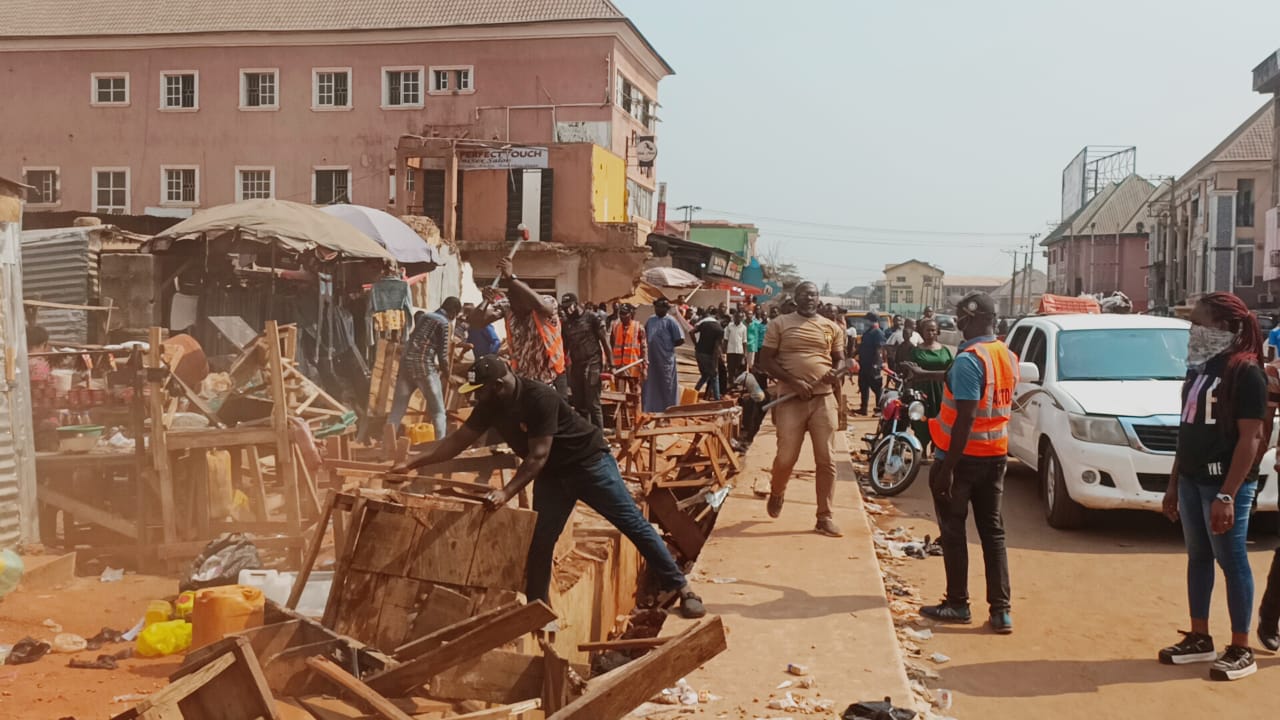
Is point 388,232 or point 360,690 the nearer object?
point 360,690

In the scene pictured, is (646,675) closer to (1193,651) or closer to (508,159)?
(1193,651)

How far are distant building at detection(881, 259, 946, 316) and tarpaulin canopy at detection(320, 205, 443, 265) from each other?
133697 millimetres

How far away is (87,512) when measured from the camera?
27.5 feet

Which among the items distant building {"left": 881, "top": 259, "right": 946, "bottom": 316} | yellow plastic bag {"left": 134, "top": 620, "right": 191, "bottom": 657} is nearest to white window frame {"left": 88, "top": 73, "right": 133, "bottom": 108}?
yellow plastic bag {"left": 134, "top": 620, "right": 191, "bottom": 657}

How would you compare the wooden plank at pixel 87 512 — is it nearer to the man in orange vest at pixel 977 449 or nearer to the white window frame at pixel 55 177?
the man in orange vest at pixel 977 449

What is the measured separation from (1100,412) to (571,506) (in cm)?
539

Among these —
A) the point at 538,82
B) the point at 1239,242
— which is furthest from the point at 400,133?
the point at 1239,242

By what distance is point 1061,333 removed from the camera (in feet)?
35.5

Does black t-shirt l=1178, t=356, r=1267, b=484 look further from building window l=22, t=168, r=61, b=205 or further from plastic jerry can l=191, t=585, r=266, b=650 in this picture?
building window l=22, t=168, r=61, b=205

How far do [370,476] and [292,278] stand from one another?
1061 centimetres

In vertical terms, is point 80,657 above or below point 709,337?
below

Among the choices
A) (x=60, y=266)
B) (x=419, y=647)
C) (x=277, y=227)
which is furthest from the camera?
(x=60, y=266)

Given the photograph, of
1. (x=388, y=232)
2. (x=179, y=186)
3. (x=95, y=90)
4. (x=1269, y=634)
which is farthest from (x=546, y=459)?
(x=95, y=90)

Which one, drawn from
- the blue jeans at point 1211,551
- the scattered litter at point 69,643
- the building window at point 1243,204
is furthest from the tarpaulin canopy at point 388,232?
the building window at point 1243,204
